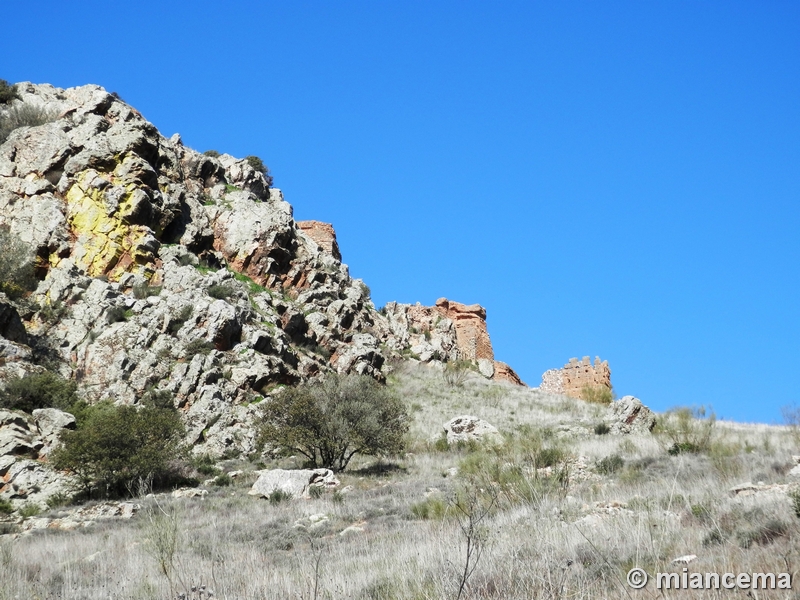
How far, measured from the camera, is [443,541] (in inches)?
283

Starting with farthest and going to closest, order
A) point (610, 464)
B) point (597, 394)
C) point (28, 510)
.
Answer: point (597, 394), point (28, 510), point (610, 464)

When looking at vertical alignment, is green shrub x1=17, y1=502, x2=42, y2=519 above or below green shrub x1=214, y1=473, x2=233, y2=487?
Result: below

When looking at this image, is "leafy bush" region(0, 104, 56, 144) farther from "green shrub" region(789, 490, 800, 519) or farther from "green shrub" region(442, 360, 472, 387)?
"green shrub" region(789, 490, 800, 519)

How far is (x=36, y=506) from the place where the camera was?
1636 centimetres

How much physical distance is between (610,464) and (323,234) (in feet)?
121

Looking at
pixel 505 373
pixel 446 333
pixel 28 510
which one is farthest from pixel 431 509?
pixel 505 373

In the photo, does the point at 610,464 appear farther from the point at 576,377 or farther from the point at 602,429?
the point at 576,377

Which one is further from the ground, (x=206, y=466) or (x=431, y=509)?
(x=206, y=466)

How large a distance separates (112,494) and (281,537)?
398 inches

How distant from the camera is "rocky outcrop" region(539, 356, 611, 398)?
44.8 m

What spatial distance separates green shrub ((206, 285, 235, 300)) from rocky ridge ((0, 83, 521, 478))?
0.31 feet

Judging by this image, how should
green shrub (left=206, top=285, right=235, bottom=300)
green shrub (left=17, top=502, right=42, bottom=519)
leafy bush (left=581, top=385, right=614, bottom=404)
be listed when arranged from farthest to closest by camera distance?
leafy bush (left=581, top=385, right=614, bottom=404) → green shrub (left=206, top=285, right=235, bottom=300) → green shrub (left=17, top=502, right=42, bottom=519)

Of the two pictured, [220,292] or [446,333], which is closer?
[220,292]

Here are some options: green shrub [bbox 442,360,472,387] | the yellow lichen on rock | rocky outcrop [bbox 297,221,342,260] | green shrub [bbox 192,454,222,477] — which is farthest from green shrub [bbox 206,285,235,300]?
rocky outcrop [bbox 297,221,342,260]
